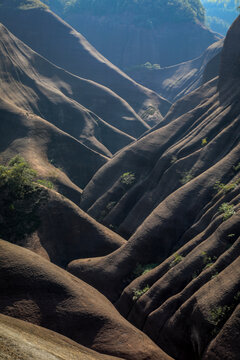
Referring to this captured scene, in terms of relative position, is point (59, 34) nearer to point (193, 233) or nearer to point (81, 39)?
point (81, 39)

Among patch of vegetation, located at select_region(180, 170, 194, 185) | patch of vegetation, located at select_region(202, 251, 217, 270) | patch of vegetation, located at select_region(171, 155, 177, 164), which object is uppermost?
patch of vegetation, located at select_region(171, 155, 177, 164)

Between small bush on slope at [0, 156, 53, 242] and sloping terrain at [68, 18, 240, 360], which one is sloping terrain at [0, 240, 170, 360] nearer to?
sloping terrain at [68, 18, 240, 360]

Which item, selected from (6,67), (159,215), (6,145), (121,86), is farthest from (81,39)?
(159,215)

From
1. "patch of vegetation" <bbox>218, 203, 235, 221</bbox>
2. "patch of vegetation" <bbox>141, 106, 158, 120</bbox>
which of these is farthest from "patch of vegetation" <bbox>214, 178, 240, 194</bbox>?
"patch of vegetation" <bbox>141, 106, 158, 120</bbox>

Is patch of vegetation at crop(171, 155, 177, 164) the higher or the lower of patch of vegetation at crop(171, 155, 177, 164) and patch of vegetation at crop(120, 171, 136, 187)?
the higher

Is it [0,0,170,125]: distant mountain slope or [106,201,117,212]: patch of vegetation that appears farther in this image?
[0,0,170,125]: distant mountain slope

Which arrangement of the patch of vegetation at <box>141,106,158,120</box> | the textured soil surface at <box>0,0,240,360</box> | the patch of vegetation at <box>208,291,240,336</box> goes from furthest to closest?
the patch of vegetation at <box>141,106,158,120</box>
the textured soil surface at <box>0,0,240,360</box>
the patch of vegetation at <box>208,291,240,336</box>

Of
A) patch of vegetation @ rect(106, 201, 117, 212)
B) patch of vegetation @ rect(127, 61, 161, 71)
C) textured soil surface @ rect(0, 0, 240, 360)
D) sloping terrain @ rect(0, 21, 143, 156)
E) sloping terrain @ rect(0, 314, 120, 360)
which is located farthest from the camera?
patch of vegetation @ rect(127, 61, 161, 71)
